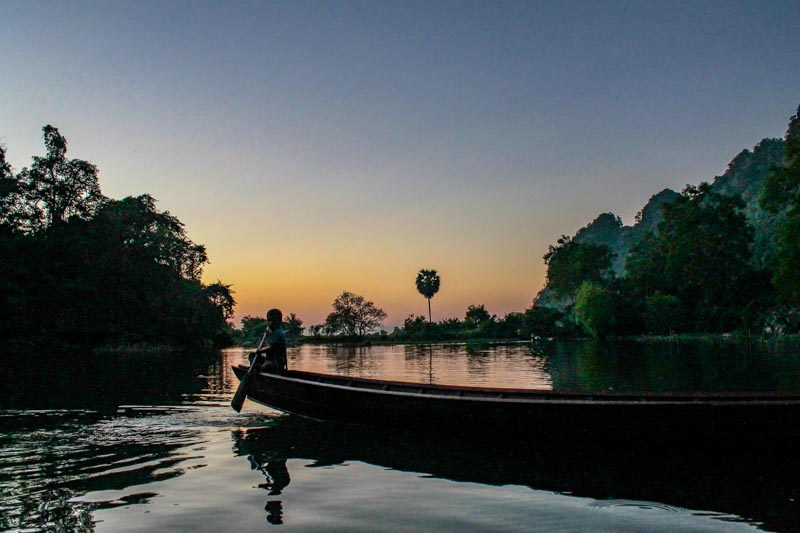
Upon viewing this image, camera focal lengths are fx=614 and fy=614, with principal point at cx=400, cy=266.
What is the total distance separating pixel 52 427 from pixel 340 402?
5.87 m

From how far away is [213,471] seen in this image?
8.95m

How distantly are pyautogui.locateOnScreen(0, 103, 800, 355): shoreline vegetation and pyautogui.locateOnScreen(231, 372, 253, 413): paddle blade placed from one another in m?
42.9

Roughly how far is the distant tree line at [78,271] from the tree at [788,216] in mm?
53845

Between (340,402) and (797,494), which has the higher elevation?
(340,402)

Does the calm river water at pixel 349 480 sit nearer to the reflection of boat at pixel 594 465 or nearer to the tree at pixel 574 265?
the reflection of boat at pixel 594 465

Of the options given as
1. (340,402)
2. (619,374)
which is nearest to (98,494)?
(340,402)

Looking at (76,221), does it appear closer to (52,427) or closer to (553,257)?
(52,427)

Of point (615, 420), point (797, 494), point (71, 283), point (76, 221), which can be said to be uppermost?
point (76, 221)

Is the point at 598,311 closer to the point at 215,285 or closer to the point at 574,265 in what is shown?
the point at 574,265

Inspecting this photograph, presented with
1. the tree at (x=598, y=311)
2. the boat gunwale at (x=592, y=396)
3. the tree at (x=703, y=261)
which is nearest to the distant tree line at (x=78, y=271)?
the boat gunwale at (x=592, y=396)

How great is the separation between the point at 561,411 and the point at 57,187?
60.4m

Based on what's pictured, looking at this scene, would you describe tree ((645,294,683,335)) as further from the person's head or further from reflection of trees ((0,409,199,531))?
reflection of trees ((0,409,199,531))

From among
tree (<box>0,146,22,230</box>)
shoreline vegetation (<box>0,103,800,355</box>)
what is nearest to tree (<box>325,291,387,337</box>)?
shoreline vegetation (<box>0,103,800,355</box>)

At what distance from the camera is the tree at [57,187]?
56812 mm
